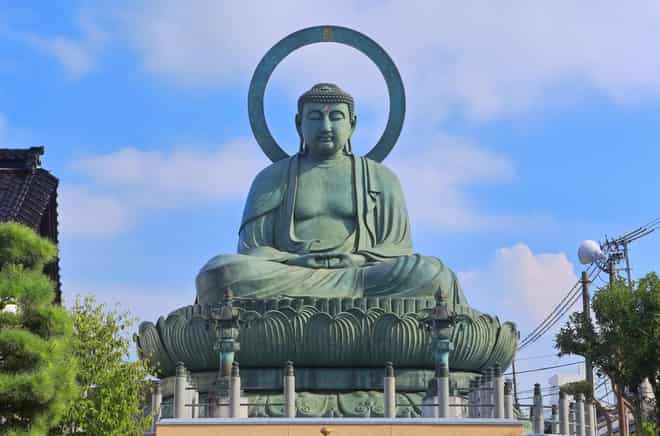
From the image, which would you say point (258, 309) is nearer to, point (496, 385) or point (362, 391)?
point (362, 391)

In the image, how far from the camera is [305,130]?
1828 cm

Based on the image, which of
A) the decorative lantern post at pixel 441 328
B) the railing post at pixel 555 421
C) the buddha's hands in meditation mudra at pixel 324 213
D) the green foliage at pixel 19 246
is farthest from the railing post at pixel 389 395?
the green foliage at pixel 19 246

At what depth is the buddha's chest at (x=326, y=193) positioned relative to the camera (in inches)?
708

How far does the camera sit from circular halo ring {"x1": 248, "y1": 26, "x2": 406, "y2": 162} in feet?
63.0

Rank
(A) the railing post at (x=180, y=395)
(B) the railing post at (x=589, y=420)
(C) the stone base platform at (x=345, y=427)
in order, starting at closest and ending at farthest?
(C) the stone base platform at (x=345, y=427), (A) the railing post at (x=180, y=395), (B) the railing post at (x=589, y=420)

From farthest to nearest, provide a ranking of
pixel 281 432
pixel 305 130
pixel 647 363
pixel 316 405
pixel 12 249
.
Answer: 1. pixel 305 130
2. pixel 647 363
3. pixel 316 405
4. pixel 281 432
5. pixel 12 249

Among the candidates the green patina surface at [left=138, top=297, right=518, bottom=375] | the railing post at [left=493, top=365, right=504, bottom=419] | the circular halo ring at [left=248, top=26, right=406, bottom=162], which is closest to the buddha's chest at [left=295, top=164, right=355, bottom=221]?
the circular halo ring at [left=248, top=26, right=406, bottom=162]

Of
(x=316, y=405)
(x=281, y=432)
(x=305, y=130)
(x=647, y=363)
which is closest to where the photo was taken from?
(x=281, y=432)

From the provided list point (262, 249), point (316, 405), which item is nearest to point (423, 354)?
point (316, 405)

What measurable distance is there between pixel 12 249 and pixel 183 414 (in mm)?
3389

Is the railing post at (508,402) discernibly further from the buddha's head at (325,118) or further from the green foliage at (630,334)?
the buddha's head at (325,118)

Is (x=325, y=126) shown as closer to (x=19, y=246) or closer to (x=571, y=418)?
(x=571, y=418)

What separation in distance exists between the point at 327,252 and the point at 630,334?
4.60 m

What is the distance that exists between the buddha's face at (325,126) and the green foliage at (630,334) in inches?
184
